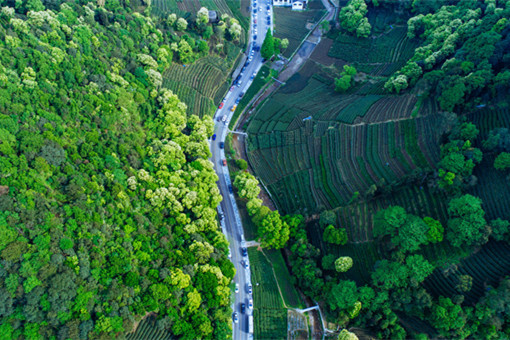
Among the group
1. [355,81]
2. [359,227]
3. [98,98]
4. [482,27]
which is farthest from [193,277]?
[482,27]

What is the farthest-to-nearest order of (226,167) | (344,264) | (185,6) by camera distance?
(185,6) → (226,167) → (344,264)

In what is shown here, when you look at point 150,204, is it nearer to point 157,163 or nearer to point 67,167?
point 157,163

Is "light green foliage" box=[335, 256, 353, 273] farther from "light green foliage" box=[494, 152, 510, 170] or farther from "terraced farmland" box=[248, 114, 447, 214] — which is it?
"light green foliage" box=[494, 152, 510, 170]

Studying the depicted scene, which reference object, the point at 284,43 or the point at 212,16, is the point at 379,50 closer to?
the point at 284,43

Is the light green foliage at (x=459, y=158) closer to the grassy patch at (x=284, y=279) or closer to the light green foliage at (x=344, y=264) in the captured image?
the light green foliage at (x=344, y=264)

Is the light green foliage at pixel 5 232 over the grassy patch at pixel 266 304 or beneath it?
over

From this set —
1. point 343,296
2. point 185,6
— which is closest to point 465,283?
point 343,296

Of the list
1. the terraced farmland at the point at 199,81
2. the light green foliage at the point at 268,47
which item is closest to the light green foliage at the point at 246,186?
the terraced farmland at the point at 199,81
